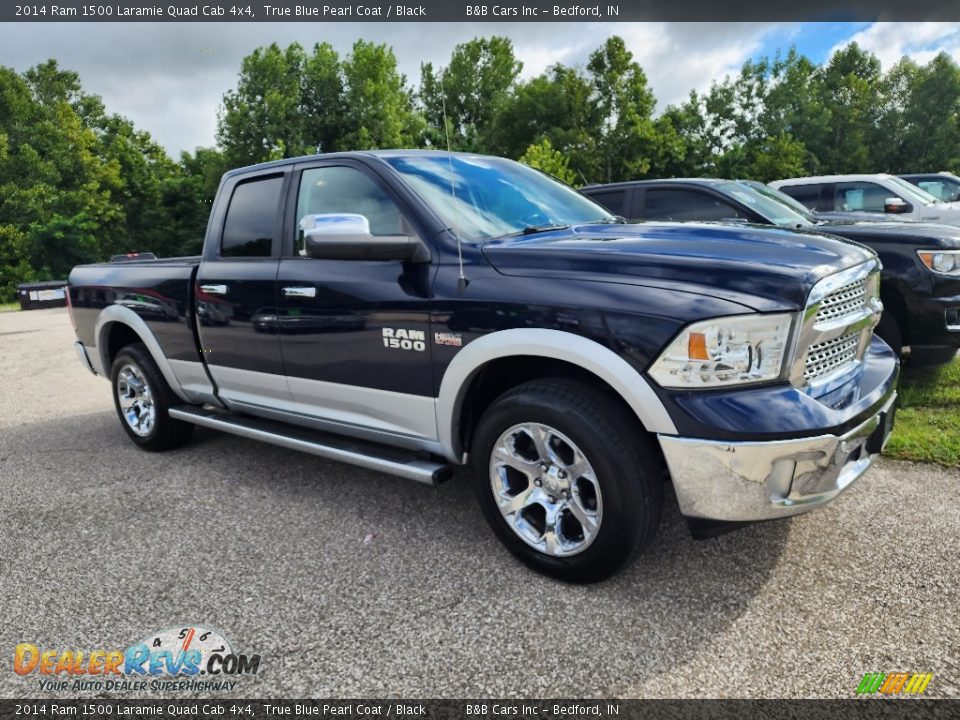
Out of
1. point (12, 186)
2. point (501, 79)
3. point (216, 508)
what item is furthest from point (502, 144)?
point (216, 508)

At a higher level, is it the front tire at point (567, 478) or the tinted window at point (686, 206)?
the tinted window at point (686, 206)

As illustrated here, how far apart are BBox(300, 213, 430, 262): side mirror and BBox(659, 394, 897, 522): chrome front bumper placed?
4.51ft

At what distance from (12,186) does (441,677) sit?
40.8 m

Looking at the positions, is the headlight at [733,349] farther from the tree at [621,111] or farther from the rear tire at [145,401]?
the tree at [621,111]

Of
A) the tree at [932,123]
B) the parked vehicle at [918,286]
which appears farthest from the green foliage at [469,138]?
the parked vehicle at [918,286]

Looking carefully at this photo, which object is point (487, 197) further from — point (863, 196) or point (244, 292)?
point (863, 196)

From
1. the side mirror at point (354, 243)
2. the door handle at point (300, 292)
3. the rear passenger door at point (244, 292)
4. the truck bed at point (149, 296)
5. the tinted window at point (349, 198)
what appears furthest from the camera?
the truck bed at point (149, 296)

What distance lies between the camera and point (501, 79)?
5316cm

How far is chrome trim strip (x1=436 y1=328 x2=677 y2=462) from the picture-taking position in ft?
8.02

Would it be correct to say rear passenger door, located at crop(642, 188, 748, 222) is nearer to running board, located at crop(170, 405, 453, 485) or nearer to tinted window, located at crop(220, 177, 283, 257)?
tinted window, located at crop(220, 177, 283, 257)

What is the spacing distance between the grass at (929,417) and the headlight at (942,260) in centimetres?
91

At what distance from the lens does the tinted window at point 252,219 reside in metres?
3.94

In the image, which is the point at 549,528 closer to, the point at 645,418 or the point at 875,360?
the point at 645,418

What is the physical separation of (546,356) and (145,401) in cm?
355
